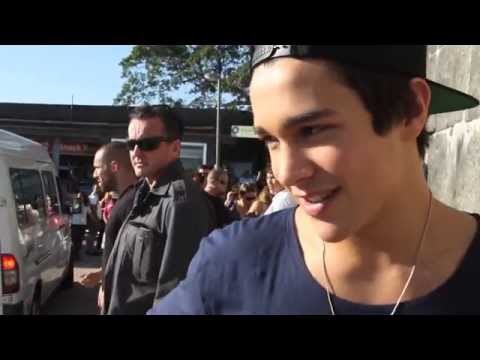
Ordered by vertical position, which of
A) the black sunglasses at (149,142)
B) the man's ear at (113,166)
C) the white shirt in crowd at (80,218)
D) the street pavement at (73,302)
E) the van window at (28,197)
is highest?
the black sunglasses at (149,142)

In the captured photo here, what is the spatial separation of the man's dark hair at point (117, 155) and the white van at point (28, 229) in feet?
3.57

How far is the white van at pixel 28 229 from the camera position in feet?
16.7

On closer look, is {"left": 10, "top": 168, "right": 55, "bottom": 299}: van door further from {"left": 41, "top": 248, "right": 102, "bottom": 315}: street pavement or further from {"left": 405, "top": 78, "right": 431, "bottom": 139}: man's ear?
{"left": 405, "top": 78, "right": 431, "bottom": 139}: man's ear

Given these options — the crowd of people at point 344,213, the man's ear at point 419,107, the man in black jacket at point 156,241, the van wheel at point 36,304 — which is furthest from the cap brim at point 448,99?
the van wheel at point 36,304

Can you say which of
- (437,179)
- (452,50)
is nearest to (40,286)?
(437,179)

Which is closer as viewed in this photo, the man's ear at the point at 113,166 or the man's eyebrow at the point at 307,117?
the man's eyebrow at the point at 307,117

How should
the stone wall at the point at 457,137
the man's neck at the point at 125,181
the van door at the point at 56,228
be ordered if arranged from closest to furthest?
the stone wall at the point at 457,137, the man's neck at the point at 125,181, the van door at the point at 56,228

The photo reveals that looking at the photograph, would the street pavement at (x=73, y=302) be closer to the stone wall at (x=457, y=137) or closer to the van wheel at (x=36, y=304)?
the van wheel at (x=36, y=304)

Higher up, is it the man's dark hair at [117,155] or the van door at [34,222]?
the man's dark hair at [117,155]

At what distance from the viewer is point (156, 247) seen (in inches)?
115

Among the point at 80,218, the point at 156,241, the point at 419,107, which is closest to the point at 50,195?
the point at 80,218

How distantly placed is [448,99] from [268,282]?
1.85 ft

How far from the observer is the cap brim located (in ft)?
4.13

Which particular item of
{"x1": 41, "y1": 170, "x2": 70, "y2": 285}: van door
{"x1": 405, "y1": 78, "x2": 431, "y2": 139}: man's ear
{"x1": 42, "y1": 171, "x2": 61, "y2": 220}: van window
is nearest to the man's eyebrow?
{"x1": 405, "y1": 78, "x2": 431, "y2": 139}: man's ear
